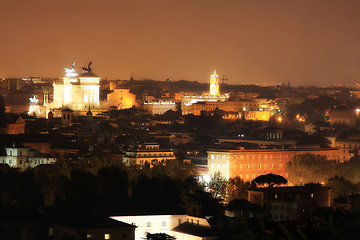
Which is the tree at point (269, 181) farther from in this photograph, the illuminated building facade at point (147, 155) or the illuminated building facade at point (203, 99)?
the illuminated building facade at point (203, 99)

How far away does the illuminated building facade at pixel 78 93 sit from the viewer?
103731mm

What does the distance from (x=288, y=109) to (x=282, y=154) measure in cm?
5528

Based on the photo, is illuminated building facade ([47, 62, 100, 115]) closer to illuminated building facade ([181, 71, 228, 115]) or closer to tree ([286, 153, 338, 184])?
illuminated building facade ([181, 71, 228, 115])

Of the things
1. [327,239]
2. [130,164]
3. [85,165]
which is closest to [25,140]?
[130,164]

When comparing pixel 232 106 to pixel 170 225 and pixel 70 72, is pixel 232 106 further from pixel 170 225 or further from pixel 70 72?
pixel 170 225

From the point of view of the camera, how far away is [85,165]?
5919 cm

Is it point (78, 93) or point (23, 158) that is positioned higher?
point (78, 93)

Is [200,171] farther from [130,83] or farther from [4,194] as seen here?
[130,83]

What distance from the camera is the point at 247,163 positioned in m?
69.9

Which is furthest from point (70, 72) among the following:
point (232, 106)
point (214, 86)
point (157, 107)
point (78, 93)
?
point (214, 86)

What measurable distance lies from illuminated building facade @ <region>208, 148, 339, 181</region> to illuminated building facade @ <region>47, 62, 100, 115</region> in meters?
33.0

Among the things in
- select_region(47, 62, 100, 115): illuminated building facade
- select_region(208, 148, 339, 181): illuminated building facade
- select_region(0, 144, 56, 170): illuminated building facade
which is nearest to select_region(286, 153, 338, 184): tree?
select_region(208, 148, 339, 181): illuminated building facade

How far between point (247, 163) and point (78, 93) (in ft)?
122

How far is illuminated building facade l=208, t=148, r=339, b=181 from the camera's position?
226 feet
